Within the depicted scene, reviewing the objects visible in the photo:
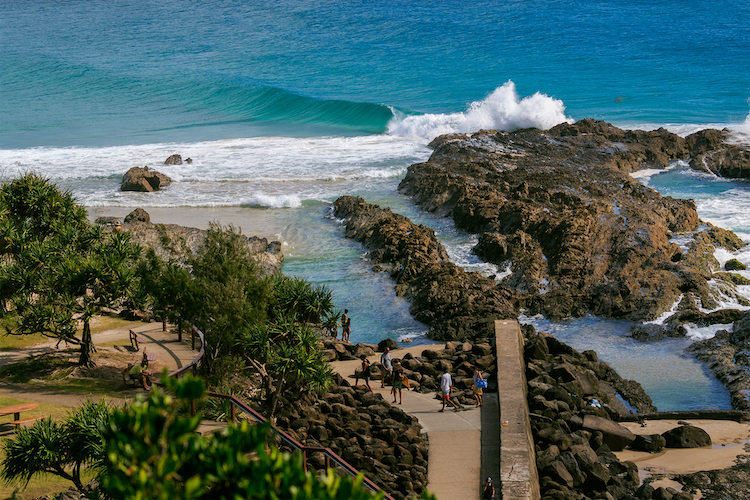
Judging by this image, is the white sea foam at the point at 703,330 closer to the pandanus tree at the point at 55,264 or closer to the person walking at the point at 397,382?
the person walking at the point at 397,382

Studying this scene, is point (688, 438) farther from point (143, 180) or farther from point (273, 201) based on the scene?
point (143, 180)

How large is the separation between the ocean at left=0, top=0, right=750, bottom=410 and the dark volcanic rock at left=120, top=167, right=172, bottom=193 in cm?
61

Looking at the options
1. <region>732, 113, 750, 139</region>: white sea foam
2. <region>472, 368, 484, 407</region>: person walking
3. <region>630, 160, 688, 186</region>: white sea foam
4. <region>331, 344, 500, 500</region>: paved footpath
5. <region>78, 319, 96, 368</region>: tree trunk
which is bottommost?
<region>331, 344, 500, 500</region>: paved footpath

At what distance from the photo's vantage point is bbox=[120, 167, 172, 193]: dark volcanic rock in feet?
129

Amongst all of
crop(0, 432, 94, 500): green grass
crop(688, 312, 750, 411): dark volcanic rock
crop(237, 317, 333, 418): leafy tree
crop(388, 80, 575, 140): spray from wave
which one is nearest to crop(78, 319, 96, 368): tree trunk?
crop(0, 432, 94, 500): green grass

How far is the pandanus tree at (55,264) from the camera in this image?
15.1m

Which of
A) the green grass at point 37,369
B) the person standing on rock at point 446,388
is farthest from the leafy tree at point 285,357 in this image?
the green grass at point 37,369

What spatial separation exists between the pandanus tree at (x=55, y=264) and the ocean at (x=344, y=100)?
351 inches

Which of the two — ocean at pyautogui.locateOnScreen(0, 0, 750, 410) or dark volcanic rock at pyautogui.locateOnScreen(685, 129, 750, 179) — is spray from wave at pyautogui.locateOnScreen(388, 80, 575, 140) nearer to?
ocean at pyautogui.locateOnScreen(0, 0, 750, 410)

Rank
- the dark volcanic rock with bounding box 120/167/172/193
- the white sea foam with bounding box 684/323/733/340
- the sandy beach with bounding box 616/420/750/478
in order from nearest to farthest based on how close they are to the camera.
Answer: the sandy beach with bounding box 616/420/750/478, the white sea foam with bounding box 684/323/733/340, the dark volcanic rock with bounding box 120/167/172/193

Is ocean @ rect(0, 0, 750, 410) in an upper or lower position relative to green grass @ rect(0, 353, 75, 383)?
upper

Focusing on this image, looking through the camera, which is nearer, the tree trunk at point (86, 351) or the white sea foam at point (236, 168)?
the tree trunk at point (86, 351)

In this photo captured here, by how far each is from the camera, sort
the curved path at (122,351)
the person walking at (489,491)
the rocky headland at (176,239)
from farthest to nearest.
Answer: the rocky headland at (176,239) < the curved path at (122,351) < the person walking at (489,491)

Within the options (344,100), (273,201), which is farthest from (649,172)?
(344,100)
